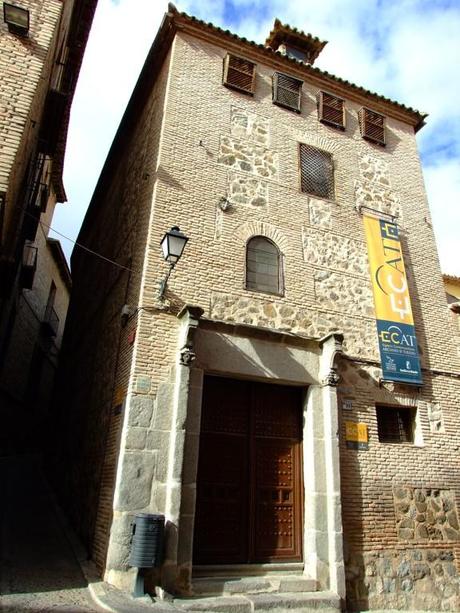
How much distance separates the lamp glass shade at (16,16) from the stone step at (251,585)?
8.28m

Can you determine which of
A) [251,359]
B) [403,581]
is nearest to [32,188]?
[251,359]

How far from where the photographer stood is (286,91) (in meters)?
9.38

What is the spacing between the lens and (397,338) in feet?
25.6

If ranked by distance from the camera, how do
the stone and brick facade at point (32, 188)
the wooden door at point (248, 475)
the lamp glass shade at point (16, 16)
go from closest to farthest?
the wooden door at point (248, 475) < the stone and brick facade at point (32, 188) < the lamp glass shade at point (16, 16)

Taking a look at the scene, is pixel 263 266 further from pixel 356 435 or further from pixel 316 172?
pixel 356 435

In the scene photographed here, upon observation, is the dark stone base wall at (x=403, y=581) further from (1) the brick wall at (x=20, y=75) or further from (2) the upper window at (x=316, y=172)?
(1) the brick wall at (x=20, y=75)

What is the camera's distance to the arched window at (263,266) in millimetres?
7277

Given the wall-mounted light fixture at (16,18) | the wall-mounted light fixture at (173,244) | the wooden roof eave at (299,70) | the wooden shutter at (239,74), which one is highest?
the wooden roof eave at (299,70)

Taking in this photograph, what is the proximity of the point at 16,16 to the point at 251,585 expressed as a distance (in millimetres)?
8737

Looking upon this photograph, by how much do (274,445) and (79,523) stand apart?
352cm

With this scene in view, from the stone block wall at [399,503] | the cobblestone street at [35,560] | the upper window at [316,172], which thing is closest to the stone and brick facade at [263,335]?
the stone block wall at [399,503]

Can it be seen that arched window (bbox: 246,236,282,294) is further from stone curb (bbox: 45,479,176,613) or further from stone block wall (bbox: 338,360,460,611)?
stone curb (bbox: 45,479,176,613)

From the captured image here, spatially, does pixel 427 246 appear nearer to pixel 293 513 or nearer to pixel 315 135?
pixel 315 135

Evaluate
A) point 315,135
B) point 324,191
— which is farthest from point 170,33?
point 324,191
